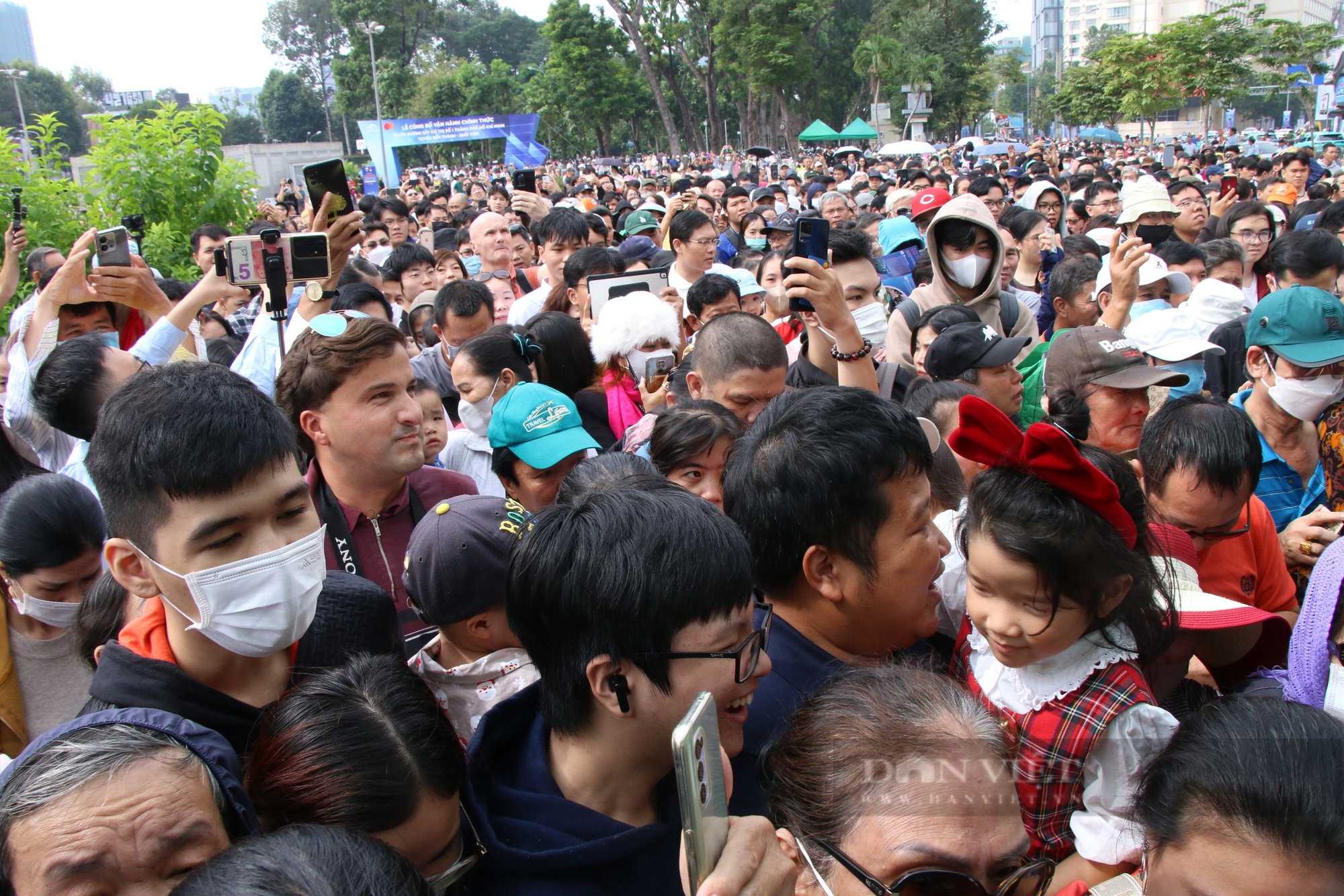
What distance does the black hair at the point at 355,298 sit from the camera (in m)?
4.62

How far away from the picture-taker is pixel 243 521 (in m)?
1.83

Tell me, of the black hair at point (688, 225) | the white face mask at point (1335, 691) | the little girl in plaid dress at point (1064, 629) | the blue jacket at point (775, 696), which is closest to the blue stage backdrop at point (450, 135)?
the black hair at point (688, 225)

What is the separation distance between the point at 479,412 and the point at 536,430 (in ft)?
2.93

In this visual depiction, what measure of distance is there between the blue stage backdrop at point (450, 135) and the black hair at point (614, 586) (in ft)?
77.2

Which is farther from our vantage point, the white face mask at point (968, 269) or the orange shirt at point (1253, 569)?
the white face mask at point (968, 269)

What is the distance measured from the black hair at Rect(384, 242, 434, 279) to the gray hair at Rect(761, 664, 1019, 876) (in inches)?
242

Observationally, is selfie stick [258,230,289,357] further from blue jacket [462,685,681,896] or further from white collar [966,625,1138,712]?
white collar [966,625,1138,712]

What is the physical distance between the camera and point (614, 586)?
1440mm

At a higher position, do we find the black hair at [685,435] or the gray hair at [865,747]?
the black hair at [685,435]

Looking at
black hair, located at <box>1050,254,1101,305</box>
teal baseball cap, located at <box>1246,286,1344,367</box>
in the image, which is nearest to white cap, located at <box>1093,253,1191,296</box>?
black hair, located at <box>1050,254,1101,305</box>

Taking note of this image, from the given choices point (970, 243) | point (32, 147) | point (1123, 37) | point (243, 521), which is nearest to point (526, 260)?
point (970, 243)

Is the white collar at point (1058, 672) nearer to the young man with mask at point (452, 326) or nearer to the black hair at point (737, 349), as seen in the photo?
the black hair at point (737, 349)

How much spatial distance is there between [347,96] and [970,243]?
58.7 m

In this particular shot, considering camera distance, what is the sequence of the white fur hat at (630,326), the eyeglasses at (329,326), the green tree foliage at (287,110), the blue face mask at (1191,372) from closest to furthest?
1. the eyeglasses at (329,326)
2. the blue face mask at (1191,372)
3. the white fur hat at (630,326)
4. the green tree foliage at (287,110)
